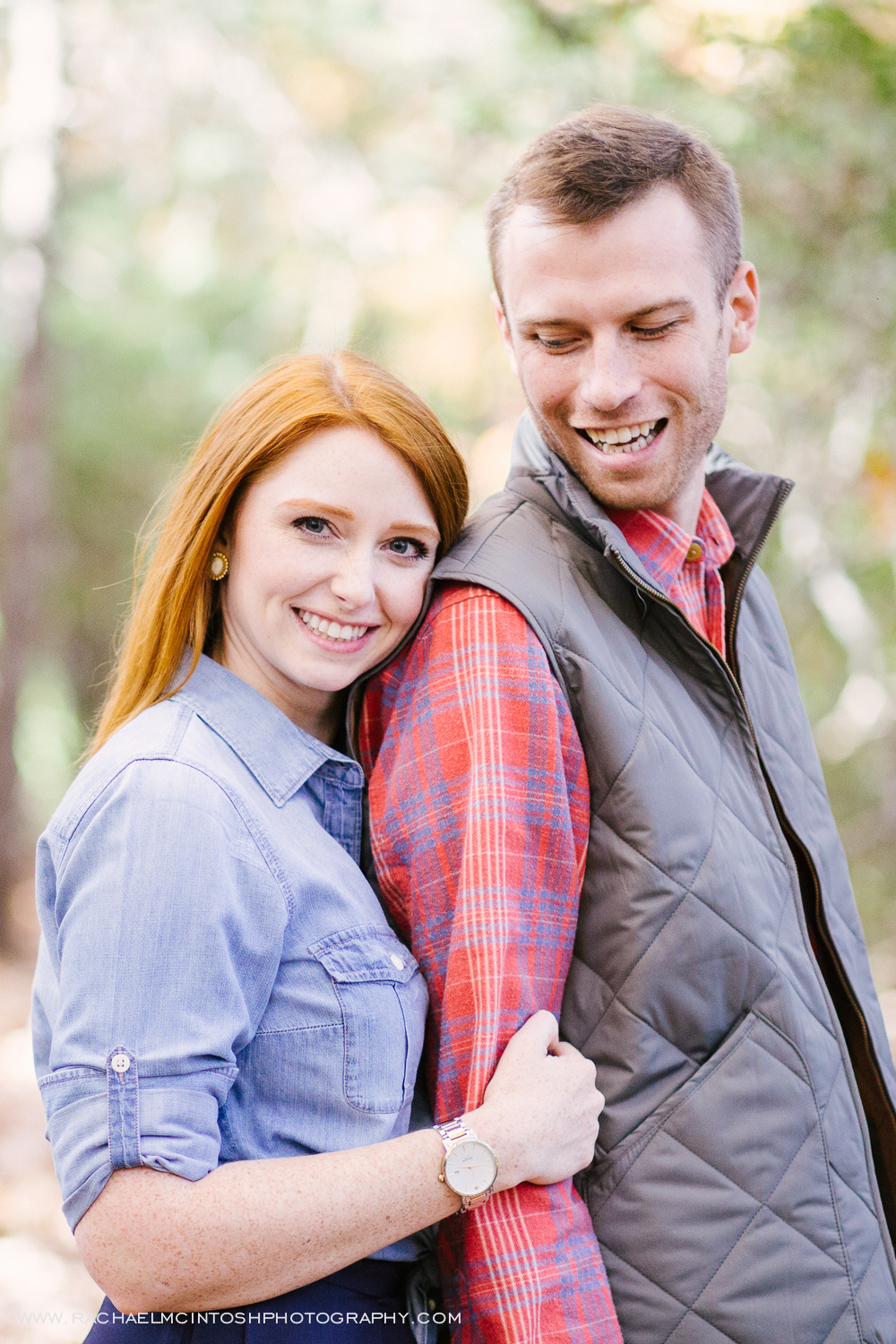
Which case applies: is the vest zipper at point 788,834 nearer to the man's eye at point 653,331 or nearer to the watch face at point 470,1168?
the man's eye at point 653,331

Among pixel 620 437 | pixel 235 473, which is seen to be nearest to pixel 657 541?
pixel 620 437

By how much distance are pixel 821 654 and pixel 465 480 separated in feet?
15.0

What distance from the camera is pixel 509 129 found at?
4672 millimetres

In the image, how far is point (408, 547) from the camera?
155 cm

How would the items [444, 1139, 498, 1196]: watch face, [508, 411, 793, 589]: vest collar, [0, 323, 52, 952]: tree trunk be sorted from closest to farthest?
[444, 1139, 498, 1196]: watch face
[508, 411, 793, 589]: vest collar
[0, 323, 52, 952]: tree trunk

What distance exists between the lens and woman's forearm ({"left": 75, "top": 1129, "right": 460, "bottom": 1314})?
1.10m

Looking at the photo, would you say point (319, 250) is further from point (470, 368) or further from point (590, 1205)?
point (590, 1205)

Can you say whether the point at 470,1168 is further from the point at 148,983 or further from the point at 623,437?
the point at 623,437

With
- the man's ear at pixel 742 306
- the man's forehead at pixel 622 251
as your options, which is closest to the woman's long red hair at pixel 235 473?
the man's forehead at pixel 622 251

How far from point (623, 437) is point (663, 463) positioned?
7 cm

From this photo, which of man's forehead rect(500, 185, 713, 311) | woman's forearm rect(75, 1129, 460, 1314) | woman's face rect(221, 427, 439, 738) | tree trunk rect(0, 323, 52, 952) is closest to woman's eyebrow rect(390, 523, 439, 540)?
woman's face rect(221, 427, 439, 738)

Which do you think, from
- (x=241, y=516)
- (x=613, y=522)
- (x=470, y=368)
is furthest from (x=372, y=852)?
(x=470, y=368)

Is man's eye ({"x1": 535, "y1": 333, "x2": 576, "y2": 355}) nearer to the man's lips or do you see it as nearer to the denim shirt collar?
the man's lips

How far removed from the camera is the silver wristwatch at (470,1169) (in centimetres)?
122
